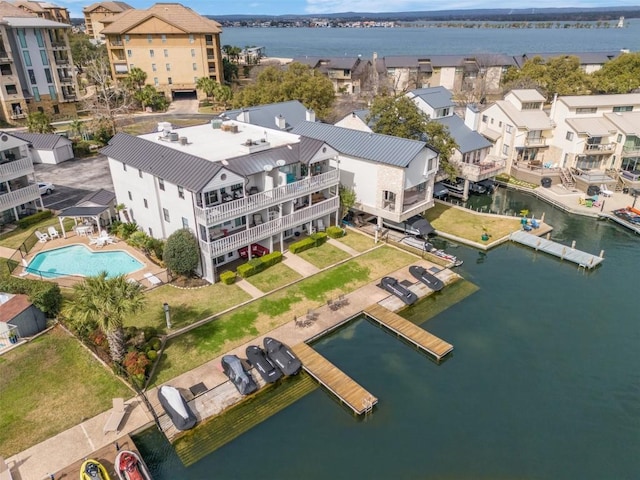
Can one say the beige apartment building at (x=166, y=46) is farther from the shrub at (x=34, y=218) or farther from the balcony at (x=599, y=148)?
the balcony at (x=599, y=148)

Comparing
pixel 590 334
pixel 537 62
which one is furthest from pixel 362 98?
pixel 590 334

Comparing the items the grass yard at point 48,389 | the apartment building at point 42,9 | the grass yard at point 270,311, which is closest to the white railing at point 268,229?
the grass yard at point 270,311

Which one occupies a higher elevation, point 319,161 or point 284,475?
point 319,161

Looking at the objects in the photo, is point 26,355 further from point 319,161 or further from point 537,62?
point 537,62

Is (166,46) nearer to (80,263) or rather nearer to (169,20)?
(169,20)

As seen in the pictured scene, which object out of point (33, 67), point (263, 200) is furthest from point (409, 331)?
point (33, 67)

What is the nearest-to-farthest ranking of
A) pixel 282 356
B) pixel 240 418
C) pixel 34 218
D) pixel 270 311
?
1. pixel 240 418
2. pixel 282 356
3. pixel 270 311
4. pixel 34 218

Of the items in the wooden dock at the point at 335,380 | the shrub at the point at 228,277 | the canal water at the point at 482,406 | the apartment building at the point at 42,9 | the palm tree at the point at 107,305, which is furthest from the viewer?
the apartment building at the point at 42,9
